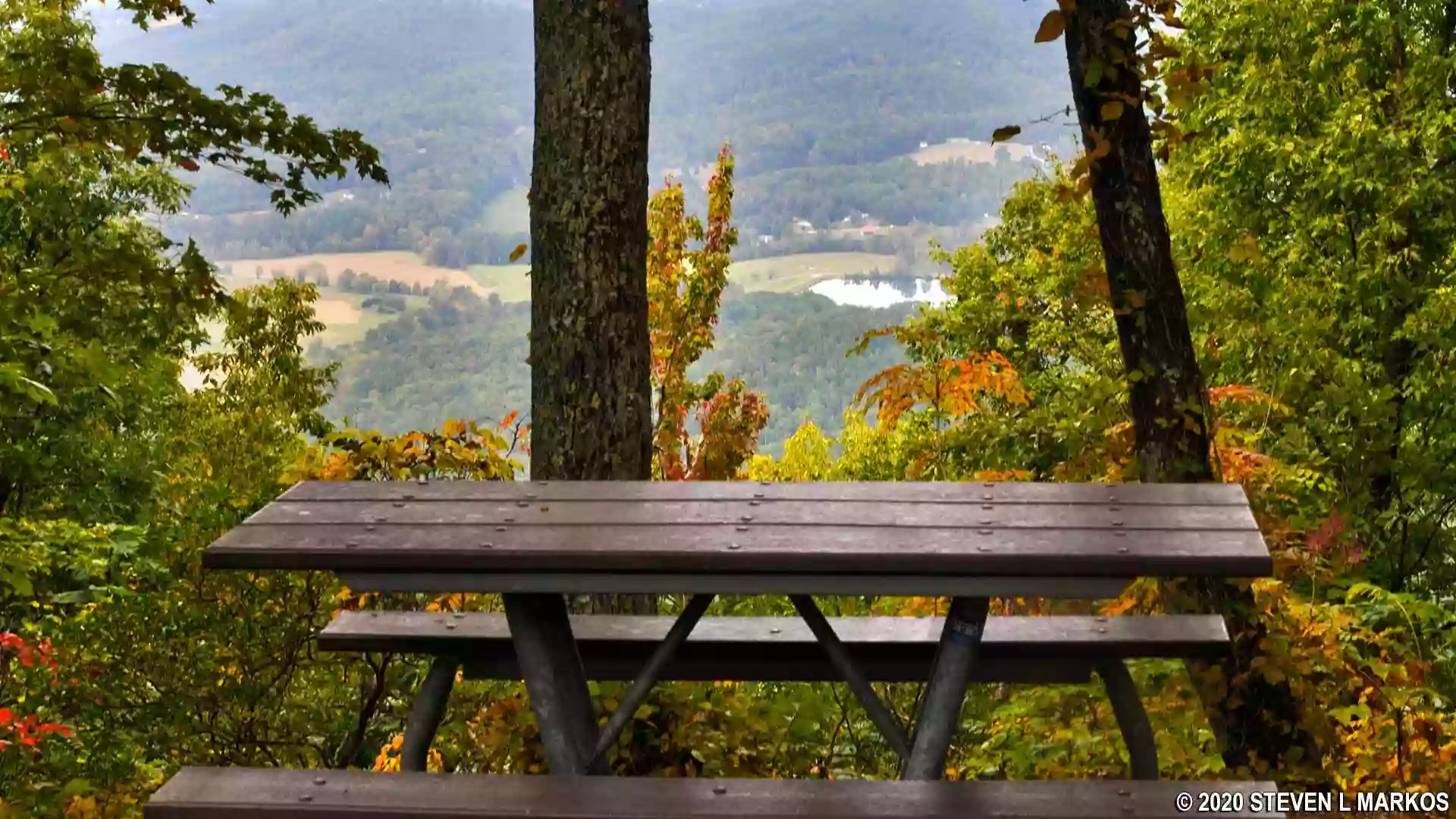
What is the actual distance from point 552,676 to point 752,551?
0.61 metres

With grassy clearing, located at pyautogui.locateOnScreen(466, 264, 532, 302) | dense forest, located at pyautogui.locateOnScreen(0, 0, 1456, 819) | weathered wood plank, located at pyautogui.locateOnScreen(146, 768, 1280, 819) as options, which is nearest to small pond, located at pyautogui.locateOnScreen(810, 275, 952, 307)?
grassy clearing, located at pyautogui.locateOnScreen(466, 264, 532, 302)

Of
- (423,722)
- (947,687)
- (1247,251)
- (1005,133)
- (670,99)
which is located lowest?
(423,722)

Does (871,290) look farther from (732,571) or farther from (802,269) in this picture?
(732,571)

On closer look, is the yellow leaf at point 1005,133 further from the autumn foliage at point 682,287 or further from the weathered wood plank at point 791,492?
the autumn foliage at point 682,287

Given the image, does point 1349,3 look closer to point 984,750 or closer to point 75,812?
point 984,750

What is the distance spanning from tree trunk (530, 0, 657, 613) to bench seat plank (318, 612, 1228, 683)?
→ 58 cm

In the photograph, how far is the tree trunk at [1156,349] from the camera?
3.37m

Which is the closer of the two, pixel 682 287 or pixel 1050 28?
pixel 1050 28

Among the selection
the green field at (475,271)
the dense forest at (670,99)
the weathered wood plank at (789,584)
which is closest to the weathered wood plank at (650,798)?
the weathered wood plank at (789,584)

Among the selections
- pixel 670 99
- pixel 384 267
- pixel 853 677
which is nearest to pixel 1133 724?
pixel 853 677

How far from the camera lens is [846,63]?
9012 cm

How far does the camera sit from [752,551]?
2068 mm

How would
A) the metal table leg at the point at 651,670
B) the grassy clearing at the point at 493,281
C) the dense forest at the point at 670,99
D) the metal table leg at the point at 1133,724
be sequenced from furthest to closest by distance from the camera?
the grassy clearing at the point at 493,281 < the dense forest at the point at 670,99 < the metal table leg at the point at 1133,724 < the metal table leg at the point at 651,670

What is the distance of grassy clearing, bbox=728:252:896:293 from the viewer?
62.6 meters
